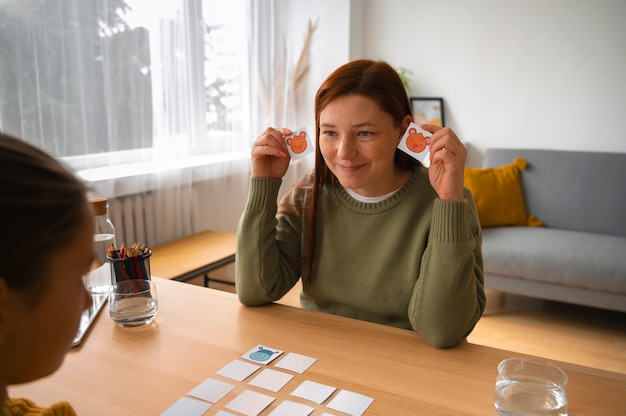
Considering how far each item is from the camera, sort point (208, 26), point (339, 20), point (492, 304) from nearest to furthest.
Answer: point (208, 26)
point (492, 304)
point (339, 20)

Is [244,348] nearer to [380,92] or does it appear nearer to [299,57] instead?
[380,92]

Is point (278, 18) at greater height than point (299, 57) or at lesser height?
greater

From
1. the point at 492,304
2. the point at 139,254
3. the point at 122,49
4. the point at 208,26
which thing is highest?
the point at 208,26

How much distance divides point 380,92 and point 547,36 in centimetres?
302

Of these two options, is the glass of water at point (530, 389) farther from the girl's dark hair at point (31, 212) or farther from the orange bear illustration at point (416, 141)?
the girl's dark hair at point (31, 212)

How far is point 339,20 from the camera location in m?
4.01

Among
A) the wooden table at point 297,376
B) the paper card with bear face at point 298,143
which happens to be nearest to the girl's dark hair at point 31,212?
the wooden table at point 297,376

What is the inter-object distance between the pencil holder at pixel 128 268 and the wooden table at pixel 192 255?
93cm

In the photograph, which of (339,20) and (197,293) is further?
(339,20)

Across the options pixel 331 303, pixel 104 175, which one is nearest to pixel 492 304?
pixel 331 303

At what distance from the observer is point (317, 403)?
0.87m

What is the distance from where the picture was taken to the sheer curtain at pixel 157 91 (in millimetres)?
2080

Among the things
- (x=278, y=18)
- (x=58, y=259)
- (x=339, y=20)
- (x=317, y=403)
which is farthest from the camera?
(x=339, y=20)

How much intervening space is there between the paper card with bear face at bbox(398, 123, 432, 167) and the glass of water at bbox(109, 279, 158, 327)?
0.71 metres
